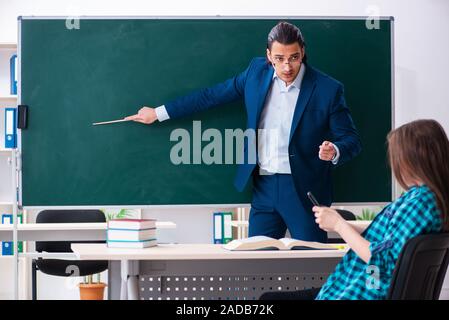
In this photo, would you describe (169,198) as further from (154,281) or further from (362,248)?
(362,248)

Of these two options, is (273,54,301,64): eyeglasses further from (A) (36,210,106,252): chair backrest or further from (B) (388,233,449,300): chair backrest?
(A) (36,210,106,252): chair backrest

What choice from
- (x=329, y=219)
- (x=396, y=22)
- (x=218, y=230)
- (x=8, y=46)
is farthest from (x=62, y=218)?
(x=329, y=219)

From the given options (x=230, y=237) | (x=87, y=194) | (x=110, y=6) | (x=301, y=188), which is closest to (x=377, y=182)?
(x=301, y=188)

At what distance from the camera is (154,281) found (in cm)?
303

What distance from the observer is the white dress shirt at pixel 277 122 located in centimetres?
378

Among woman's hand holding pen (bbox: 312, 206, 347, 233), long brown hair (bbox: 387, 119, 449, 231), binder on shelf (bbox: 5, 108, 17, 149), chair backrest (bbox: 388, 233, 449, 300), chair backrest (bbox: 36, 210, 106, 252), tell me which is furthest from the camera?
chair backrest (bbox: 36, 210, 106, 252)

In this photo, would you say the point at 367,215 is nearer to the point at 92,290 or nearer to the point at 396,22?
the point at 396,22

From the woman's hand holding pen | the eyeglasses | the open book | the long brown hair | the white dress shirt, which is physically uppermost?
the eyeglasses

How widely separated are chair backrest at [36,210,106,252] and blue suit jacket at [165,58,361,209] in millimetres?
1868

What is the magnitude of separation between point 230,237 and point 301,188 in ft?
7.96

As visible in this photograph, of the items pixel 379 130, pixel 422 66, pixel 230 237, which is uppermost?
pixel 422 66

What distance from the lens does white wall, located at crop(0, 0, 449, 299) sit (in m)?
6.39

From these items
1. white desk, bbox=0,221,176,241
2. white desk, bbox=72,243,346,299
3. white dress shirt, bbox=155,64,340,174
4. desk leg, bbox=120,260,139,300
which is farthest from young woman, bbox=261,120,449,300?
white desk, bbox=0,221,176,241

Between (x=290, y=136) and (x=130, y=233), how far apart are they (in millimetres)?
1317
